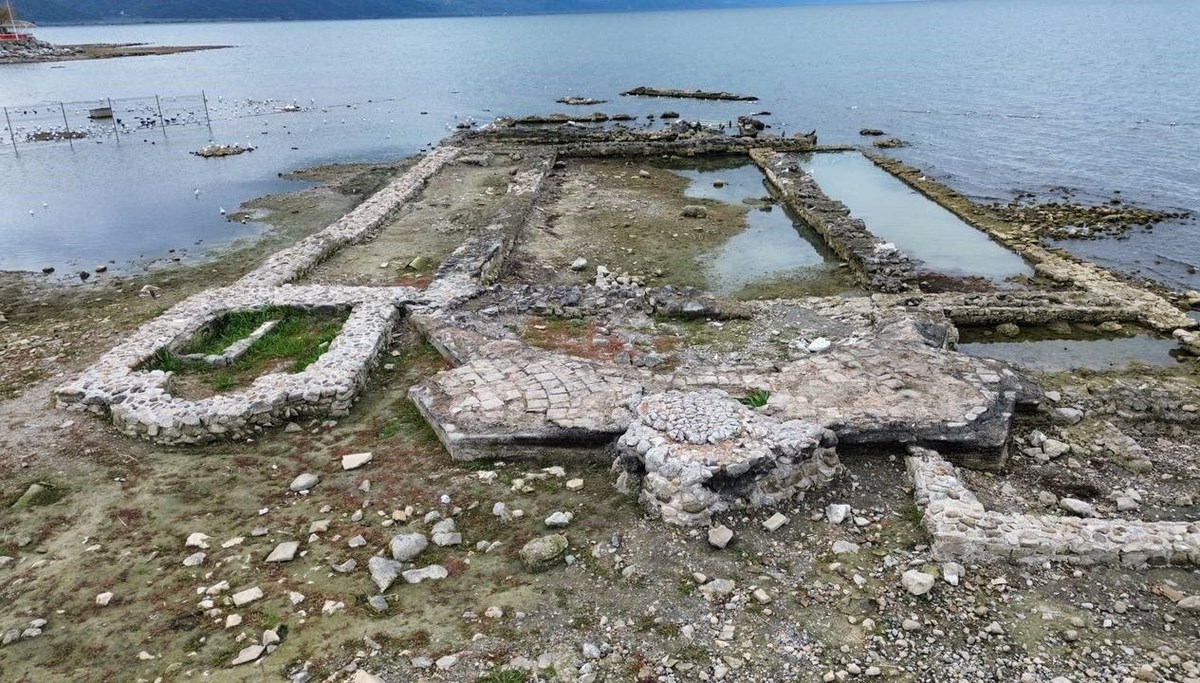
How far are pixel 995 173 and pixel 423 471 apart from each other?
25429 millimetres

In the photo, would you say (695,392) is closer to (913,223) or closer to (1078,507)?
(1078,507)

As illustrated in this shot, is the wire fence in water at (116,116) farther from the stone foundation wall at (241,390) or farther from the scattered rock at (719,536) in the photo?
the scattered rock at (719,536)

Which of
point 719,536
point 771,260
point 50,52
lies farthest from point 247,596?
point 50,52

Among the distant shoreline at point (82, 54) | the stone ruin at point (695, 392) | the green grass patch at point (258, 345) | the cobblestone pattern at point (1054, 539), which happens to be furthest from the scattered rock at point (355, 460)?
the distant shoreline at point (82, 54)

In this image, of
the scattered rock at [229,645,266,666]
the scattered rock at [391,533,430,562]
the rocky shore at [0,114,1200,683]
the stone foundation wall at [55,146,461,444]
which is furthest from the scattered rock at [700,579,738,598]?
the stone foundation wall at [55,146,461,444]

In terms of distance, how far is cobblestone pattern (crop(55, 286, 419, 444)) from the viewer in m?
9.27

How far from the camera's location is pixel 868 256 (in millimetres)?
16375

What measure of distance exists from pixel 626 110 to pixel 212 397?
1553 inches

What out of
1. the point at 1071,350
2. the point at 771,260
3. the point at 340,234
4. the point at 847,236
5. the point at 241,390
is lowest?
the point at 1071,350

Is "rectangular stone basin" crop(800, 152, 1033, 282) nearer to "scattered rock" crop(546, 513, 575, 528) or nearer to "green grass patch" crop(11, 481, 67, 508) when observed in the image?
"scattered rock" crop(546, 513, 575, 528)

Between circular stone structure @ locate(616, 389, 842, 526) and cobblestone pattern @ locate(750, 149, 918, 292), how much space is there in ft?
26.6

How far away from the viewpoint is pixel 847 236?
17.7 m

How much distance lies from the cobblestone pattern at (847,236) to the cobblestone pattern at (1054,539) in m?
8.43

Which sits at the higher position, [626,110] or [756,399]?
[626,110]
